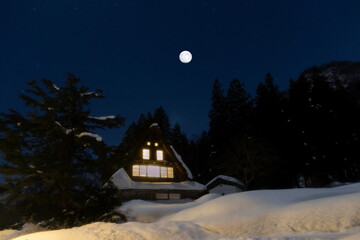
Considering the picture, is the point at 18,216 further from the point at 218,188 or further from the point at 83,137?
the point at 218,188

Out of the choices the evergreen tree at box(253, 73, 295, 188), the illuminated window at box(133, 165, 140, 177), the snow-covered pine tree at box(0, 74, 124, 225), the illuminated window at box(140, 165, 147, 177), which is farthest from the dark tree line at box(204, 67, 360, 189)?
the snow-covered pine tree at box(0, 74, 124, 225)

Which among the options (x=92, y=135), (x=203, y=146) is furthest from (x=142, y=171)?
(x=203, y=146)

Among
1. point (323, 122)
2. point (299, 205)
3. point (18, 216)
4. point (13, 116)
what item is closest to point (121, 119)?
point (13, 116)

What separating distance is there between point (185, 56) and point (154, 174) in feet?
63.7

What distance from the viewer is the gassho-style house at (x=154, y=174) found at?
26.6m

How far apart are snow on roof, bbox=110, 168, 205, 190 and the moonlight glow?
18.6 meters

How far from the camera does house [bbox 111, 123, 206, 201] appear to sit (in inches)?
1046

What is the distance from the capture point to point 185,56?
1577 inches

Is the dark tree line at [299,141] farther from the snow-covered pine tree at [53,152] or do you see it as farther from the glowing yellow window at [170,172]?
Result: the snow-covered pine tree at [53,152]

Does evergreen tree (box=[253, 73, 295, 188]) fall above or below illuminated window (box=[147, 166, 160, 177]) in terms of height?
above

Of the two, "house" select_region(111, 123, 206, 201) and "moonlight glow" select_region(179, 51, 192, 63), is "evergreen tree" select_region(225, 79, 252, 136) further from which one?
"house" select_region(111, 123, 206, 201)

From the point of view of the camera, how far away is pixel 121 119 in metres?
14.9

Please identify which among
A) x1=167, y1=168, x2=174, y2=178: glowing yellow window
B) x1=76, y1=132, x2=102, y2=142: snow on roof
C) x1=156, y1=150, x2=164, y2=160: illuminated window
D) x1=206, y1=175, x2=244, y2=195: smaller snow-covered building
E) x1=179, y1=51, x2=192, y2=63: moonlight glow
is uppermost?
x1=179, y1=51, x2=192, y2=63: moonlight glow

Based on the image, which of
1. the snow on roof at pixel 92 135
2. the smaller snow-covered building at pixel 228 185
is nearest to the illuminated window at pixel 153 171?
the smaller snow-covered building at pixel 228 185
